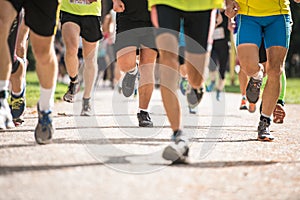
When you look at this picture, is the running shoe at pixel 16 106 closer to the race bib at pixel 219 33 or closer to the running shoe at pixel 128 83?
the running shoe at pixel 128 83

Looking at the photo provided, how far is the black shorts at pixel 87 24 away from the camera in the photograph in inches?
328

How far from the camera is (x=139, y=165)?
4863 millimetres

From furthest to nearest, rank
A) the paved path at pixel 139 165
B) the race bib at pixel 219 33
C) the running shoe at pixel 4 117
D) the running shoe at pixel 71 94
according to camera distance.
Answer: the race bib at pixel 219 33 → the running shoe at pixel 71 94 → the running shoe at pixel 4 117 → the paved path at pixel 139 165

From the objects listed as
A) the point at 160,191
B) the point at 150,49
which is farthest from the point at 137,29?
the point at 160,191

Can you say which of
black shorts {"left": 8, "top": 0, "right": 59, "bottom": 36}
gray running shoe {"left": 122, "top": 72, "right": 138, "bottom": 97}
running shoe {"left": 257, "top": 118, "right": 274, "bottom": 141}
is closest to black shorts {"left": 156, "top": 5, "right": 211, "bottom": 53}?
black shorts {"left": 8, "top": 0, "right": 59, "bottom": 36}

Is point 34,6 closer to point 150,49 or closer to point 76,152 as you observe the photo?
point 76,152

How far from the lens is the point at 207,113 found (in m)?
10.8

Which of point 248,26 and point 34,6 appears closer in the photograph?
point 34,6

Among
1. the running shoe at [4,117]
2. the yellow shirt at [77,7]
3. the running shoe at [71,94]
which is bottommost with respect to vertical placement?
the running shoe at [71,94]

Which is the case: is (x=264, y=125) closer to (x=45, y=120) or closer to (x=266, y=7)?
(x=266, y=7)

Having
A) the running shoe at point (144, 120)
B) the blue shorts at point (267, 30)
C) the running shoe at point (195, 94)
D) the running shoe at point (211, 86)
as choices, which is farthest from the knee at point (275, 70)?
the running shoe at point (211, 86)

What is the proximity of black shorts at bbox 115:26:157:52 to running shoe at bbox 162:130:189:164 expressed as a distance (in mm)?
2788

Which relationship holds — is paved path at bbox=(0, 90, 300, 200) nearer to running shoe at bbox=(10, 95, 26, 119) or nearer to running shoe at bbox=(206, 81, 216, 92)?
running shoe at bbox=(10, 95, 26, 119)

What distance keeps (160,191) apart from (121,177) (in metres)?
0.45
